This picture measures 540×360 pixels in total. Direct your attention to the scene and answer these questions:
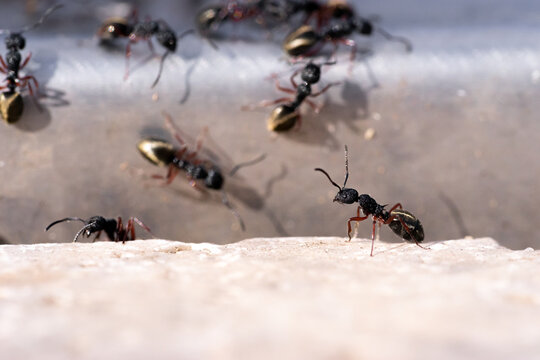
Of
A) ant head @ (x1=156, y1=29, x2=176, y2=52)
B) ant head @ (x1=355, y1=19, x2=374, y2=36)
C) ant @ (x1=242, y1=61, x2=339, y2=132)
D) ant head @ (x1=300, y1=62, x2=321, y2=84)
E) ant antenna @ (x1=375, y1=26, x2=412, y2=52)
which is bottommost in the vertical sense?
ant @ (x1=242, y1=61, x2=339, y2=132)

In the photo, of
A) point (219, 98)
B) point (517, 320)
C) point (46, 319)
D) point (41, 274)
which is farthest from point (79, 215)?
point (517, 320)

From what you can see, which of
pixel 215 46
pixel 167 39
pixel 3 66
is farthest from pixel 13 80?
pixel 215 46

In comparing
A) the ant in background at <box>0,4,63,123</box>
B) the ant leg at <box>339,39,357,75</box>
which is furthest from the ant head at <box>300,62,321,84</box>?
the ant in background at <box>0,4,63,123</box>

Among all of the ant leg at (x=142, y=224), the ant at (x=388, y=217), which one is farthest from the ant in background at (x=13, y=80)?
the ant at (x=388, y=217)

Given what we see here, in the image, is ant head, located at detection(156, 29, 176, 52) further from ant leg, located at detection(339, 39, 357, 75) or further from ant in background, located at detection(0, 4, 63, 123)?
ant leg, located at detection(339, 39, 357, 75)

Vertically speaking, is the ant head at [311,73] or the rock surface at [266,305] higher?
the ant head at [311,73]

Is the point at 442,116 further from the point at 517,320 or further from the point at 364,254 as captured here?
the point at 517,320

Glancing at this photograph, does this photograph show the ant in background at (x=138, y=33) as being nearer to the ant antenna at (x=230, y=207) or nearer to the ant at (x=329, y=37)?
the ant at (x=329, y=37)
